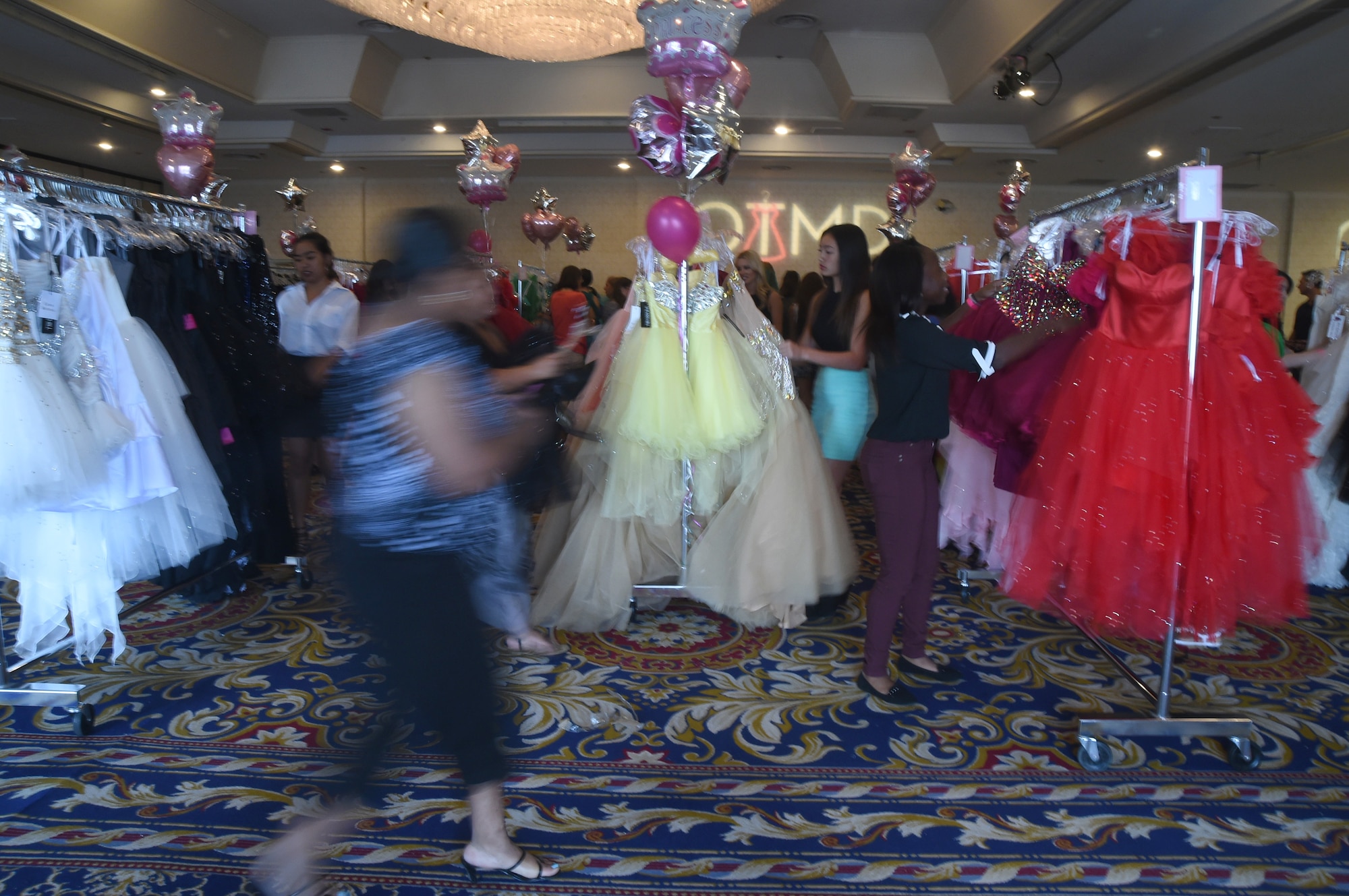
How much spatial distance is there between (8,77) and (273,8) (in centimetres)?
217

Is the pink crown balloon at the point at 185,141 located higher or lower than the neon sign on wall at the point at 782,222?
lower

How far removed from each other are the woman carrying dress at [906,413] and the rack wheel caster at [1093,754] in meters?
0.52

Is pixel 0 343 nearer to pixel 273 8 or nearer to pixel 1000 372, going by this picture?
pixel 1000 372

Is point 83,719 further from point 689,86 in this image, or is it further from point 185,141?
point 689,86

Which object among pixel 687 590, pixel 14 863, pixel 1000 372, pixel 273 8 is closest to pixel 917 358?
pixel 1000 372

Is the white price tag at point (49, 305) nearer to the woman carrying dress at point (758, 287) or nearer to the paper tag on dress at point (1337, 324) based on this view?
the woman carrying dress at point (758, 287)

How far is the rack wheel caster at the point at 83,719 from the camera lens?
2471 millimetres

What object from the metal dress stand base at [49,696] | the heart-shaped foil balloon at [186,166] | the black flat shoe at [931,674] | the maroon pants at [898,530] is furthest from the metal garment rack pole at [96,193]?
the black flat shoe at [931,674]

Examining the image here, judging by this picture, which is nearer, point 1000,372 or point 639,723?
point 639,723

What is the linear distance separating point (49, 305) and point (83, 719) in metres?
1.27

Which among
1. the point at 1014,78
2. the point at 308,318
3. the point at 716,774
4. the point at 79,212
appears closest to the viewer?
the point at 716,774

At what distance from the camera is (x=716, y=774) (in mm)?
2273

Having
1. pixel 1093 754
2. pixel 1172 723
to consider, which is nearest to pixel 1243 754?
pixel 1172 723

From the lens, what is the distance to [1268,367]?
230 cm
